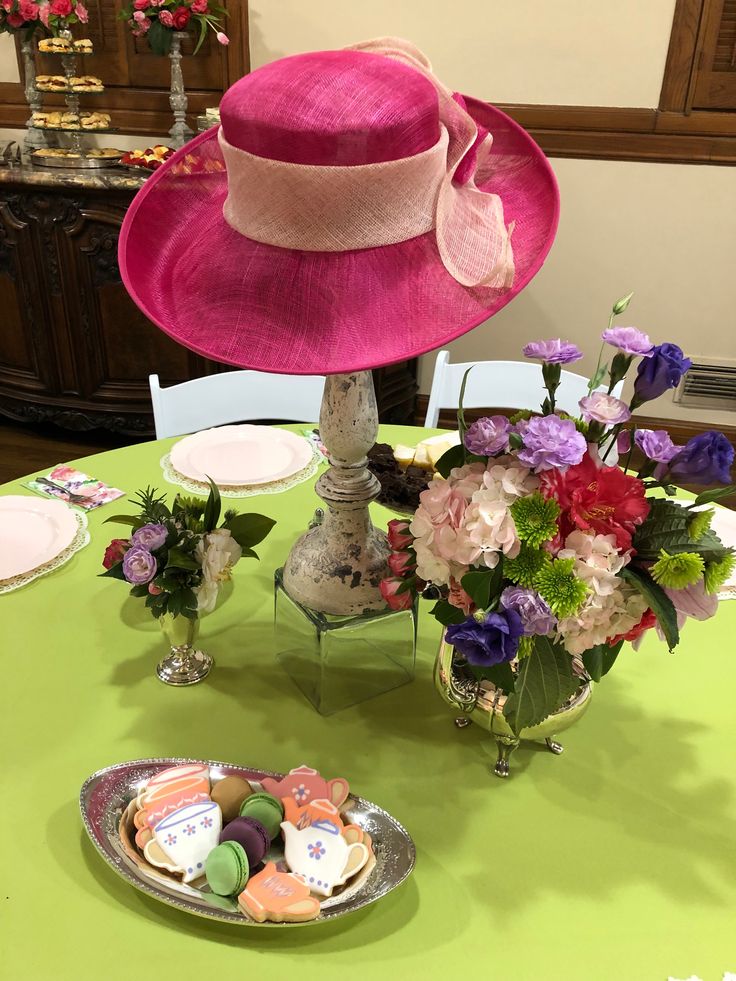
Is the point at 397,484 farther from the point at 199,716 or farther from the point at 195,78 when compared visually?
the point at 195,78

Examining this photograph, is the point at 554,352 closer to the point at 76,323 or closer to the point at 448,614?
the point at 448,614

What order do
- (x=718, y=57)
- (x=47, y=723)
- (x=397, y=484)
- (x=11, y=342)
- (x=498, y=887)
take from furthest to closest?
(x=11, y=342) → (x=718, y=57) → (x=397, y=484) → (x=47, y=723) → (x=498, y=887)

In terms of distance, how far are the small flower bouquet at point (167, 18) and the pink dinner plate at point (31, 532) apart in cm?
207

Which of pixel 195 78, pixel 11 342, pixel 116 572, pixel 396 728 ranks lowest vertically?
pixel 11 342

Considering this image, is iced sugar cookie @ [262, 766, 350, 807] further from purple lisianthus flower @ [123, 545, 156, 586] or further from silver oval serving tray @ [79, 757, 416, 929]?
purple lisianthus flower @ [123, 545, 156, 586]

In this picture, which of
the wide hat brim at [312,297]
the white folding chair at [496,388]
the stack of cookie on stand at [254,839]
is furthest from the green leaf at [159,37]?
the stack of cookie on stand at [254,839]

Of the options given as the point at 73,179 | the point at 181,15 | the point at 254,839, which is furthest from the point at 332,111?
the point at 181,15

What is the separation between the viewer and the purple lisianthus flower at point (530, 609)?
0.59m

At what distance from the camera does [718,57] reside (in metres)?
2.43

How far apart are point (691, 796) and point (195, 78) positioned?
2.88 m

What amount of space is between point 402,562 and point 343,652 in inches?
8.2

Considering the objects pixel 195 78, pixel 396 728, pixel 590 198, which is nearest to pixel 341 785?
pixel 396 728

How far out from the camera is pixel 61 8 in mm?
2559

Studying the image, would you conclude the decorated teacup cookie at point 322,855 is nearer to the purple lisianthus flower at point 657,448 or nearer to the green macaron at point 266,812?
the green macaron at point 266,812
